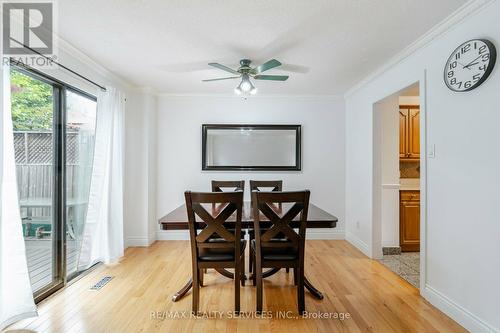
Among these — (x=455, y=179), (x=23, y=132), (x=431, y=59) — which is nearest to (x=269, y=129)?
(x=431, y=59)

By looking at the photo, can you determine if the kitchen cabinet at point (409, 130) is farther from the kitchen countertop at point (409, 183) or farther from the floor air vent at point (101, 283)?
the floor air vent at point (101, 283)

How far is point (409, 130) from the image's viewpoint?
3869mm

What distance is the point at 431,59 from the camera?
92.7 inches

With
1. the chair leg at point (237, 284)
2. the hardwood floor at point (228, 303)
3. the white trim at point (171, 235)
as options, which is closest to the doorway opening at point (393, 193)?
the hardwood floor at point (228, 303)

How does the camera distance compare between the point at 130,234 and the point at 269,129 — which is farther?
the point at 269,129

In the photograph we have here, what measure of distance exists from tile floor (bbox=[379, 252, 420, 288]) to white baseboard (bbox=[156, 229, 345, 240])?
3.03ft

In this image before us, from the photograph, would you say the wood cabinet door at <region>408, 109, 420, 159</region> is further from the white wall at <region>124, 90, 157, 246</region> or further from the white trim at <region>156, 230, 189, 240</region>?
the white wall at <region>124, 90, 157, 246</region>

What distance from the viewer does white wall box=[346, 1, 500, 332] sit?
1778 millimetres

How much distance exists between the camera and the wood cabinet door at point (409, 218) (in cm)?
371

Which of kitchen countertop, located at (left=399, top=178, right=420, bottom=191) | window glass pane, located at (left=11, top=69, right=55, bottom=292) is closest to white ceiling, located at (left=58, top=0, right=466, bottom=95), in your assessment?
window glass pane, located at (left=11, top=69, right=55, bottom=292)

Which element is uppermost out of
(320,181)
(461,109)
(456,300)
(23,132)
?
(461,109)

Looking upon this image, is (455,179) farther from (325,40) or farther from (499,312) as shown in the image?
(325,40)

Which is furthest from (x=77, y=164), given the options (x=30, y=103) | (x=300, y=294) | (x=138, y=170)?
(x=300, y=294)

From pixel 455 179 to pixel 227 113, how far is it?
3.23m
